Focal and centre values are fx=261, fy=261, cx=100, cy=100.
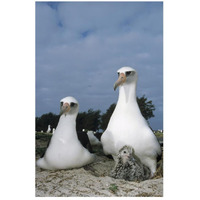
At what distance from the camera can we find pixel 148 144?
389cm

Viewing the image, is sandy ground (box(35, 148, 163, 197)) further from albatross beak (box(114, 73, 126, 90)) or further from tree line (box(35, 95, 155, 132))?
tree line (box(35, 95, 155, 132))

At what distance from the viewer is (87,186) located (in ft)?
11.1

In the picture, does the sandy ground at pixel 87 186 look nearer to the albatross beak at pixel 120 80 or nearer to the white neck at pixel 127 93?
the white neck at pixel 127 93

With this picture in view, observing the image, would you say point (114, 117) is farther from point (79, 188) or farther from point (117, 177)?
point (79, 188)

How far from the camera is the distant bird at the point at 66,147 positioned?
3.98 meters

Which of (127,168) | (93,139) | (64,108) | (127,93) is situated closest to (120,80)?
(127,93)

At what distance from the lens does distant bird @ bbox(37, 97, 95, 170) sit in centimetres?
398

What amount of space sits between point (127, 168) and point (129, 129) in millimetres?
578

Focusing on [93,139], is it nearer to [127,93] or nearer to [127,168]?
[127,93]

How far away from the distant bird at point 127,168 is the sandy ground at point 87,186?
0.44ft

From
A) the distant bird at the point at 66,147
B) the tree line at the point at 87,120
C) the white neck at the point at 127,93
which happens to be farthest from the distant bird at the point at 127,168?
the tree line at the point at 87,120

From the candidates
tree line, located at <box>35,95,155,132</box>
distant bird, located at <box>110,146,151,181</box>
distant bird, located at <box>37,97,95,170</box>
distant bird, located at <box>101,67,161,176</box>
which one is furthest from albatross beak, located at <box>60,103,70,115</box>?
tree line, located at <box>35,95,155,132</box>

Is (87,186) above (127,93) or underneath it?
underneath
